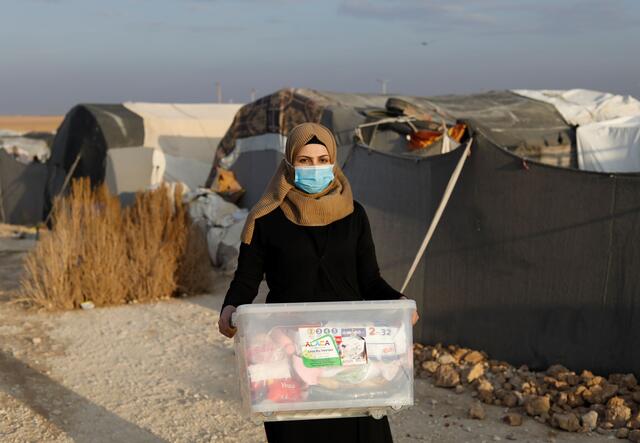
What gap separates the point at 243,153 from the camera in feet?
41.3

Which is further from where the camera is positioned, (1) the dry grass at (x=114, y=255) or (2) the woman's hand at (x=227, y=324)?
(1) the dry grass at (x=114, y=255)

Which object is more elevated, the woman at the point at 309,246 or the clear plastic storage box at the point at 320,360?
the woman at the point at 309,246

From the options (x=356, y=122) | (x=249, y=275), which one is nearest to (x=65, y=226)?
(x=356, y=122)

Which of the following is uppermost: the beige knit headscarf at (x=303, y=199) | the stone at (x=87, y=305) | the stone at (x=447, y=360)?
the beige knit headscarf at (x=303, y=199)

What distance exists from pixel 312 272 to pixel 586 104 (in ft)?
35.8

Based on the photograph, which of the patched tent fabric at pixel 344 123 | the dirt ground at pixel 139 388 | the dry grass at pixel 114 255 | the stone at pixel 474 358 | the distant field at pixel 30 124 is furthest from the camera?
the distant field at pixel 30 124

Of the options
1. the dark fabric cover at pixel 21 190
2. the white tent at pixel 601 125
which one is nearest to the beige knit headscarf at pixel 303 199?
the white tent at pixel 601 125

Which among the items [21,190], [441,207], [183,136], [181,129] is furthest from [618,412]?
[21,190]

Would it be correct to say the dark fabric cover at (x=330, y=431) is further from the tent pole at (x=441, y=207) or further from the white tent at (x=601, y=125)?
the white tent at (x=601, y=125)

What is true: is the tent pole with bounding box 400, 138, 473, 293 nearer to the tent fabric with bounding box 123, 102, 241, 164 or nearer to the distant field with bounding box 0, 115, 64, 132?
the tent fabric with bounding box 123, 102, 241, 164

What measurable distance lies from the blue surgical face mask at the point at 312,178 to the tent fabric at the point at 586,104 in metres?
10.00

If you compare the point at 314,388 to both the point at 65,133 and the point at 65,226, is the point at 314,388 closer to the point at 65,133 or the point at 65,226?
the point at 65,226

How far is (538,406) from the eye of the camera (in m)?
5.10

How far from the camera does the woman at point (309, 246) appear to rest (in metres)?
3.07
